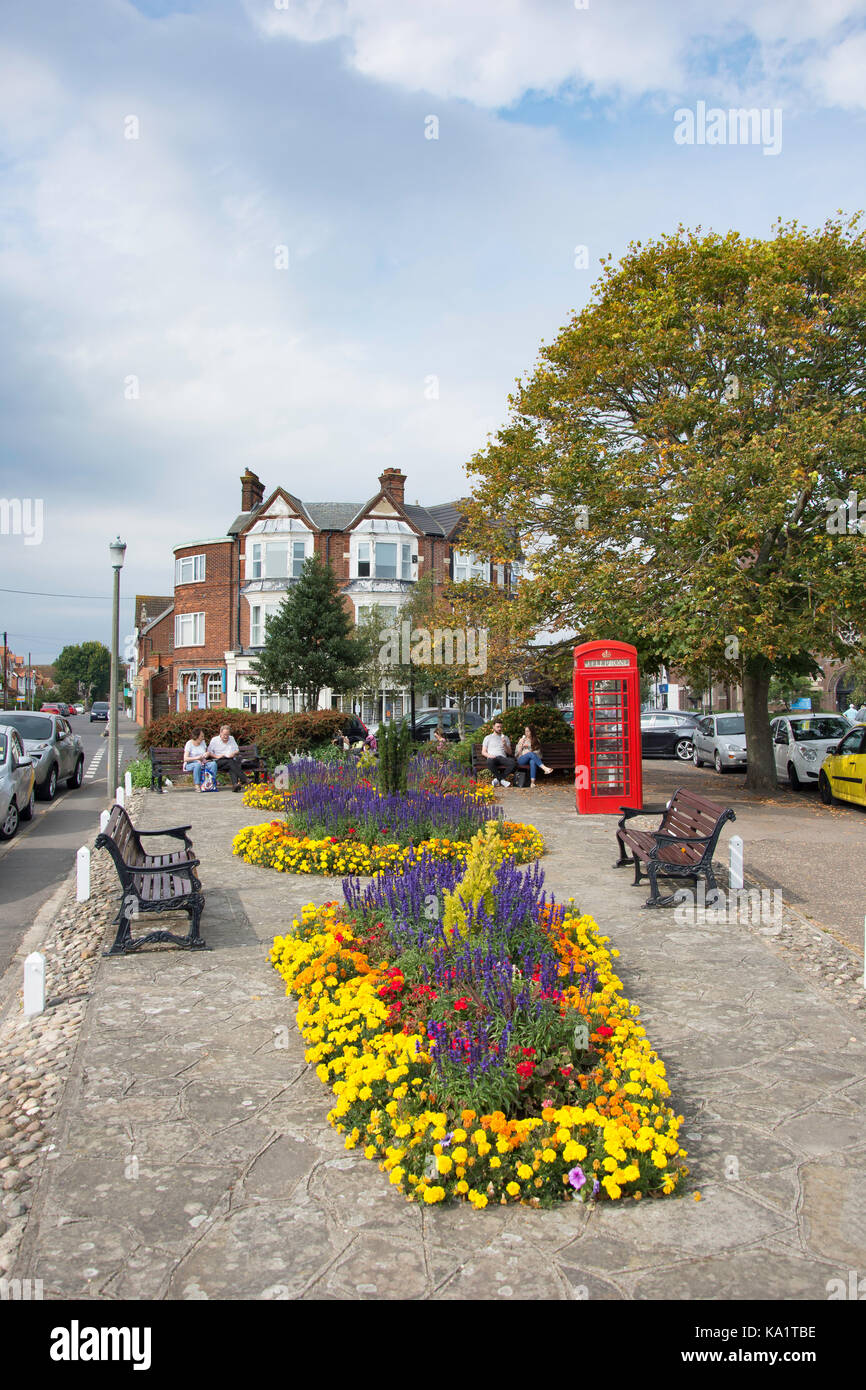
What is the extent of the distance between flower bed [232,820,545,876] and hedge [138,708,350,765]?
9253 mm

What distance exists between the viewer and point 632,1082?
12.5ft

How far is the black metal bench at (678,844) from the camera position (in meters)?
7.93

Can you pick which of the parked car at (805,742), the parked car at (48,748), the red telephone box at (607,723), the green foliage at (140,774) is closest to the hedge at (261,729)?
the green foliage at (140,774)

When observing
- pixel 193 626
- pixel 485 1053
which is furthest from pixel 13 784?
pixel 193 626

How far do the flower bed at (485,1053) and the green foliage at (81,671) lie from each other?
141 meters

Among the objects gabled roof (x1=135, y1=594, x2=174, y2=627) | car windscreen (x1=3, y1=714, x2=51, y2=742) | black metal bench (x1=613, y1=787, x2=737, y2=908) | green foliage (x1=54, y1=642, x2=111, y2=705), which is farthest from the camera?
green foliage (x1=54, y1=642, x2=111, y2=705)

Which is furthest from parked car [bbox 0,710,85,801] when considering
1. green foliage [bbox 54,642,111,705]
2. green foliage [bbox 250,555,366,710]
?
green foliage [bbox 54,642,111,705]

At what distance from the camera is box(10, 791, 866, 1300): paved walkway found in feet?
9.63

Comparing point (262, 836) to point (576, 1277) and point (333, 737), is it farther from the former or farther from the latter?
point (333, 737)

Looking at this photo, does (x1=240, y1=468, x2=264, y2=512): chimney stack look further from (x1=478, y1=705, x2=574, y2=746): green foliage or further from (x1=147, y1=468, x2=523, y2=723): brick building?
(x1=478, y1=705, x2=574, y2=746): green foliage

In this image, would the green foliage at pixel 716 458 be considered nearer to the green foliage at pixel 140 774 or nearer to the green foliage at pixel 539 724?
the green foliage at pixel 539 724
